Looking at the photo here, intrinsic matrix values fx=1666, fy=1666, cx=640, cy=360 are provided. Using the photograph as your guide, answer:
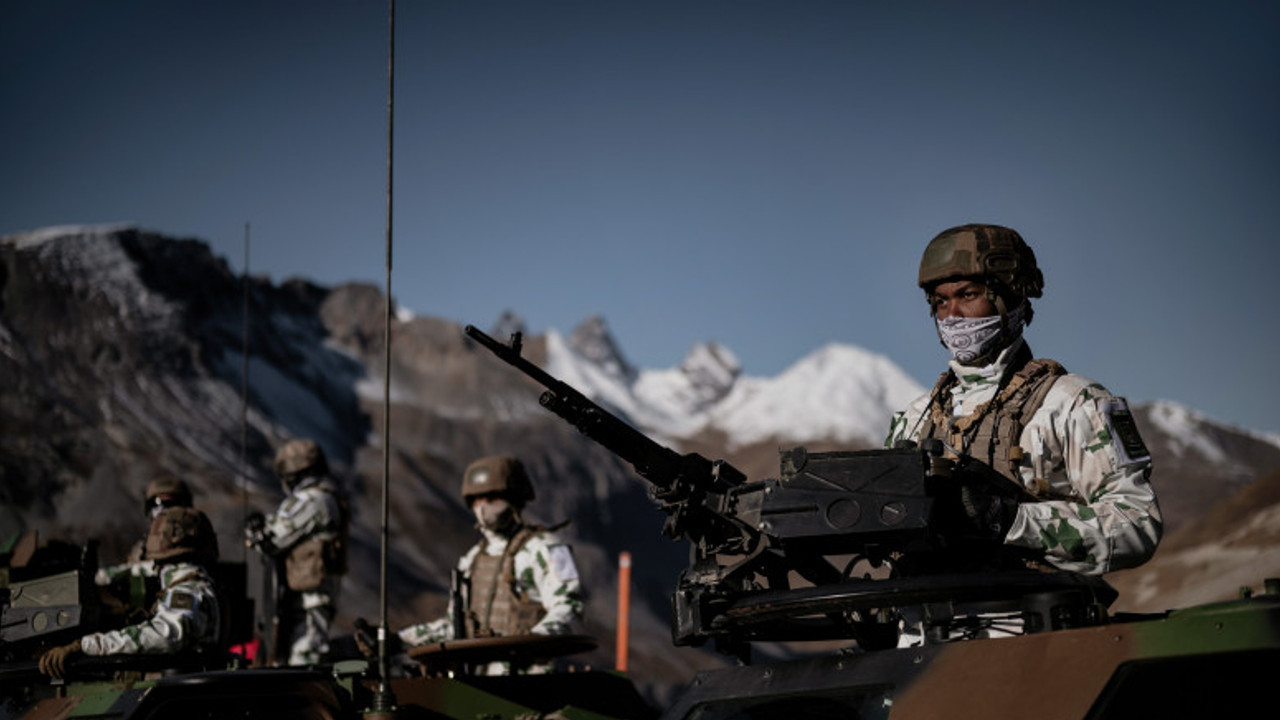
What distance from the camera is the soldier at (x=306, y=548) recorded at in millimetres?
12664

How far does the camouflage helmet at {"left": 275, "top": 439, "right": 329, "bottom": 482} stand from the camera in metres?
13.0

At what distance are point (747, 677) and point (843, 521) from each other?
55 centimetres

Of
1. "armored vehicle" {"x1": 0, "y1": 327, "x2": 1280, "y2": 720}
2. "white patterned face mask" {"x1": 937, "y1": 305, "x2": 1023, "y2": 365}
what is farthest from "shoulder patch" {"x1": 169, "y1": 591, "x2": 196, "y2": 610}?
"white patterned face mask" {"x1": 937, "y1": 305, "x2": 1023, "y2": 365}

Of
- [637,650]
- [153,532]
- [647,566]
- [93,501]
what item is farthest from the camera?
[647,566]

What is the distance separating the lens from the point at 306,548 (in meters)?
12.8

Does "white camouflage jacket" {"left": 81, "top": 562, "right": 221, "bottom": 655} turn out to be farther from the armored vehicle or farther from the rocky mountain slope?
the rocky mountain slope

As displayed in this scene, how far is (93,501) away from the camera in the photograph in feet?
112

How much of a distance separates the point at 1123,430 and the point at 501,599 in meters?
6.75

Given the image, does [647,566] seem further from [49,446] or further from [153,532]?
[153,532]

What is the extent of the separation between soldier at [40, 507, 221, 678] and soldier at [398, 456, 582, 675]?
1.88m

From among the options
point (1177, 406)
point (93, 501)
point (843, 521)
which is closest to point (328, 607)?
point (843, 521)

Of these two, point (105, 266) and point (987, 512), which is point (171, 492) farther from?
point (105, 266)

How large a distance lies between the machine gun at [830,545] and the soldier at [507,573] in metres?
5.59

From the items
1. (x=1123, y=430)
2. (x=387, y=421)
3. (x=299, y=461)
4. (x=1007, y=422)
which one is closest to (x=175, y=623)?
(x=387, y=421)
